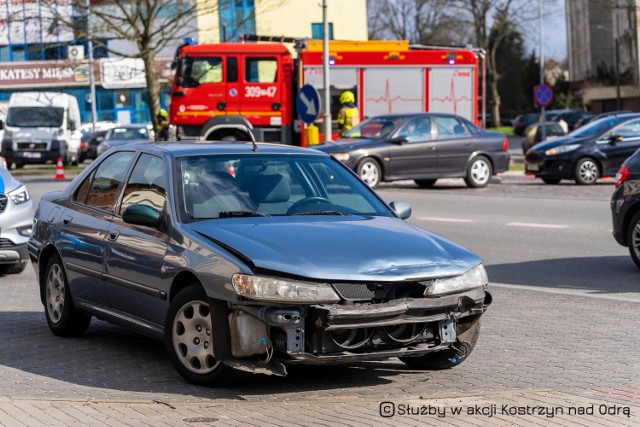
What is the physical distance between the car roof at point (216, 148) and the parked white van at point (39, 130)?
115 ft

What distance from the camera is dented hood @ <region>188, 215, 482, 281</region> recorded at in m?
6.88

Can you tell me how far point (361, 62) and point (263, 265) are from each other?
2500 centimetres

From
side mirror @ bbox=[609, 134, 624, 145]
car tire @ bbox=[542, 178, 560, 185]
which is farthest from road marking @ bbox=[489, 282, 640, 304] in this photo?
car tire @ bbox=[542, 178, 560, 185]

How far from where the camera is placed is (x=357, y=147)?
26.3 meters

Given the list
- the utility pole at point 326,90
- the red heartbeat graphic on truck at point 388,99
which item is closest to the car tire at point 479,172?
the utility pole at point 326,90

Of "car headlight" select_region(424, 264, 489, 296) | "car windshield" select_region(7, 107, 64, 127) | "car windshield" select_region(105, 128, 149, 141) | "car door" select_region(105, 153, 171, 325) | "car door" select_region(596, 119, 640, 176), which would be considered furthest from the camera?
"car windshield" select_region(105, 128, 149, 141)

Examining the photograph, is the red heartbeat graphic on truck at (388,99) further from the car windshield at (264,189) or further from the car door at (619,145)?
the car windshield at (264,189)

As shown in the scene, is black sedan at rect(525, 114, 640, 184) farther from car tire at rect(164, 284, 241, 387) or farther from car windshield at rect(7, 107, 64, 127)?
car windshield at rect(7, 107, 64, 127)

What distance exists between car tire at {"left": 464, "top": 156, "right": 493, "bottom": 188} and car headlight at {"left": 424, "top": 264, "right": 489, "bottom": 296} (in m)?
20.2

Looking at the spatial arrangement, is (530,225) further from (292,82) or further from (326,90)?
(292,82)

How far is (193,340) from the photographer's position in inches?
287

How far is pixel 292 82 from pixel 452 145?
5111 mm

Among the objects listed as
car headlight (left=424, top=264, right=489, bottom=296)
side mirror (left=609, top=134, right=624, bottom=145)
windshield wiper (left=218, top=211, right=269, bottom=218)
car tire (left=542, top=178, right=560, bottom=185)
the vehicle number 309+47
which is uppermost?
the vehicle number 309+47

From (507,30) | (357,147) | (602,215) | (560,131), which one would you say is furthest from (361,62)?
(507,30)
